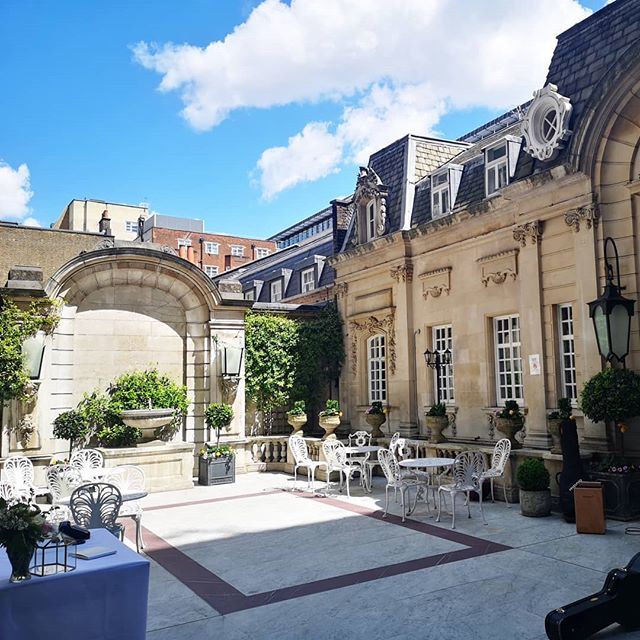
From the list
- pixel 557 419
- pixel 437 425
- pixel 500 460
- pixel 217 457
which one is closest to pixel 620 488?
pixel 557 419

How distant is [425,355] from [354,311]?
11.4ft

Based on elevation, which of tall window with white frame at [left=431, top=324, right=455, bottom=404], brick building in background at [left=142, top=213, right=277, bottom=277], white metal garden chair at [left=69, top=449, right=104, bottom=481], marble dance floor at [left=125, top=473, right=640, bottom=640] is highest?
brick building in background at [left=142, top=213, right=277, bottom=277]

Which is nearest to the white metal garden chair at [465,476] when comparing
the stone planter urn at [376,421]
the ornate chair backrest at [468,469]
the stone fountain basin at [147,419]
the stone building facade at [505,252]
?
the ornate chair backrest at [468,469]

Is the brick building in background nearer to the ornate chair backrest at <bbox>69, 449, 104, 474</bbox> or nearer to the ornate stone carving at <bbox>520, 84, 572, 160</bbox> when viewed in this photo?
the ornate chair backrest at <bbox>69, 449, 104, 474</bbox>

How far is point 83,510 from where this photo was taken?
22.8ft

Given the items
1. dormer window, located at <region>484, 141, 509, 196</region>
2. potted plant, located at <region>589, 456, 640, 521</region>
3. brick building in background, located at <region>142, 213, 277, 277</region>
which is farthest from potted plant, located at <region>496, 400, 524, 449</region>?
brick building in background, located at <region>142, 213, 277, 277</region>

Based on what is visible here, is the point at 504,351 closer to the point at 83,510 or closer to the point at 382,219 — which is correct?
the point at 382,219

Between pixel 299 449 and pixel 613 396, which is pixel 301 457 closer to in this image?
pixel 299 449

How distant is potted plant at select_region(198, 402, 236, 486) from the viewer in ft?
45.5

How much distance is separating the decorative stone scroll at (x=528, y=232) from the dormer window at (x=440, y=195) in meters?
2.93

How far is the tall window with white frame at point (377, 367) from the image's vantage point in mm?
16859

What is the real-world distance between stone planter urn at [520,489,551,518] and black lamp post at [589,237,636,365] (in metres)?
2.41

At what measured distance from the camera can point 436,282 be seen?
14703 millimetres

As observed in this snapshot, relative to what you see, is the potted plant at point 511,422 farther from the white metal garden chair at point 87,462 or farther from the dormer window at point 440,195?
the white metal garden chair at point 87,462
